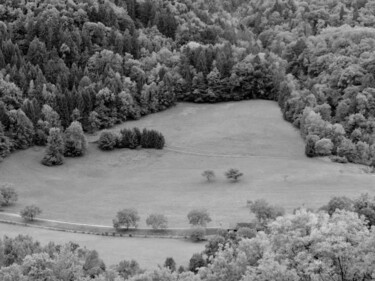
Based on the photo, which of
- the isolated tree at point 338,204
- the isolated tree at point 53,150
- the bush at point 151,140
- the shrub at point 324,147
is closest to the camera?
the isolated tree at point 338,204

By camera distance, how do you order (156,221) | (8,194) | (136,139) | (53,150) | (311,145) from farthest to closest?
(136,139) → (311,145) → (53,150) → (8,194) → (156,221)

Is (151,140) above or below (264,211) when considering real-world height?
below

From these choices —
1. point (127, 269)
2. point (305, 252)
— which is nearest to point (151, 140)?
point (127, 269)

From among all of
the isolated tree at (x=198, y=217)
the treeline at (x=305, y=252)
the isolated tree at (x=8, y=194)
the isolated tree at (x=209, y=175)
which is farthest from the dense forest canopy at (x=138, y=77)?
the treeline at (x=305, y=252)

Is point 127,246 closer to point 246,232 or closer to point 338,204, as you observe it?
point 246,232

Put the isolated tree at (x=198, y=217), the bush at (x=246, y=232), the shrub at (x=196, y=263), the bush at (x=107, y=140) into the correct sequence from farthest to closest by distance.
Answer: the bush at (x=107, y=140), the isolated tree at (x=198, y=217), the bush at (x=246, y=232), the shrub at (x=196, y=263)

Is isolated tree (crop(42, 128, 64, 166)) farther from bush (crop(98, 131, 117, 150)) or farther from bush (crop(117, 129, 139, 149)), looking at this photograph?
bush (crop(117, 129, 139, 149))

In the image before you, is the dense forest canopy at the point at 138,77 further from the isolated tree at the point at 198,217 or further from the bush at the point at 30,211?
the isolated tree at the point at 198,217
